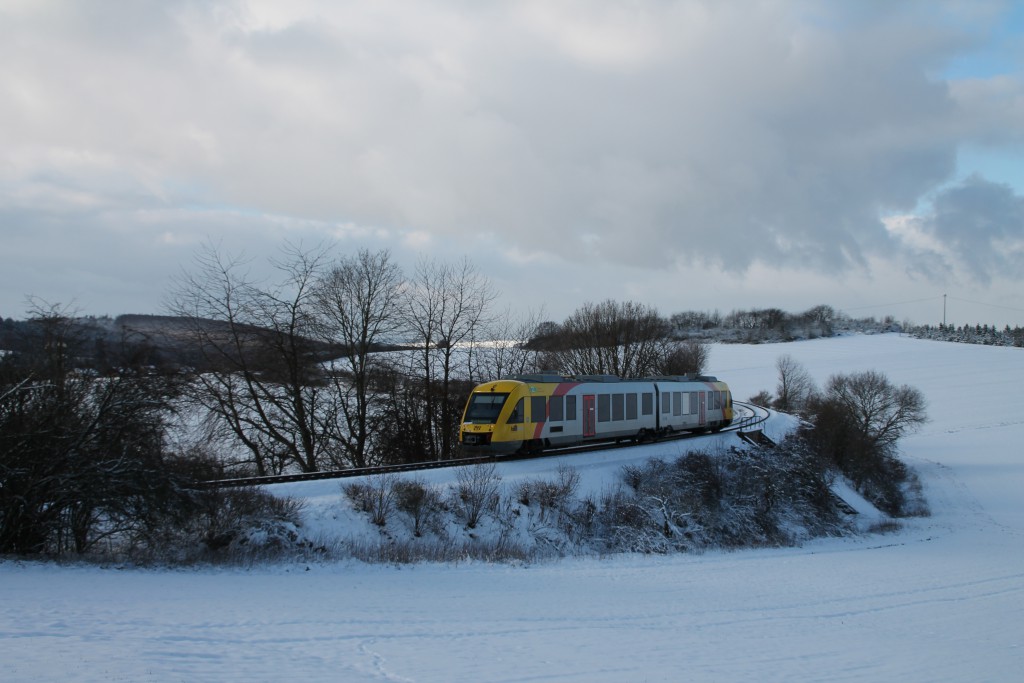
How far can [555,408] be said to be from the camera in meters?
25.1

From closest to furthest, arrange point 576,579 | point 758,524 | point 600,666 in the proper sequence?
point 600,666, point 576,579, point 758,524

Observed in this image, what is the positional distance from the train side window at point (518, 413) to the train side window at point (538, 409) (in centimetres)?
37

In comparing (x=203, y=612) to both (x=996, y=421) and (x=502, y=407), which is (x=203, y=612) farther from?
(x=996, y=421)

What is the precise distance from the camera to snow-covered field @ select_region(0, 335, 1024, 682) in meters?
8.85

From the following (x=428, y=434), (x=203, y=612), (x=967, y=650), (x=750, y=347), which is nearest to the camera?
(x=203, y=612)

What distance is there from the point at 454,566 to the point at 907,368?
93.7 m

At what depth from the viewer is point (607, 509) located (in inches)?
869

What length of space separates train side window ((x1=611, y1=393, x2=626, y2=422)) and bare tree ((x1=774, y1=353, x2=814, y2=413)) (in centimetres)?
5052

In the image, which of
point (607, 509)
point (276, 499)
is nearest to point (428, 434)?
point (607, 509)

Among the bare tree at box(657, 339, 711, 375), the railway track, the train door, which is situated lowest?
the railway track

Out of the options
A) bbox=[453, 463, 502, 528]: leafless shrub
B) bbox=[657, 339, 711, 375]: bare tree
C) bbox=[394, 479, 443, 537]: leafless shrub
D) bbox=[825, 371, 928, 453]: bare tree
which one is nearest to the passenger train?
bbox=[453, 463, 502, 528]: leafless shrub

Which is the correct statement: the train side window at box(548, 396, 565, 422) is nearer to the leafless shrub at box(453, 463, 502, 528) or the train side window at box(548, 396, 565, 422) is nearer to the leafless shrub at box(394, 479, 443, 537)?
the leafless shrub at box(453, 463, 502, 528)

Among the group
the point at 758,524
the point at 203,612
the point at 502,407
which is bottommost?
the point at 758,524

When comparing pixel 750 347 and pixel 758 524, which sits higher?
pixel 750 347
